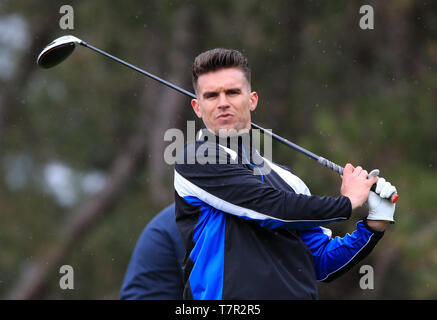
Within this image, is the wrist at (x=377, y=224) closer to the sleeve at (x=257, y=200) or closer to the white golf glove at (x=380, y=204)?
the white golf glove at (x=380, y=204)

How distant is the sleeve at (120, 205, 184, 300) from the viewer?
5.43 metres

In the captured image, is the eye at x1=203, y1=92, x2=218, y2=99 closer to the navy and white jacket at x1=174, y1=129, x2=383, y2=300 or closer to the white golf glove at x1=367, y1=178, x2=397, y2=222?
the navy and white jacket at x1=174, y1=129, x2=383, y2=300

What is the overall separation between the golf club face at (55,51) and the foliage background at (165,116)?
4714mm

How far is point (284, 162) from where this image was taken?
11516 mm

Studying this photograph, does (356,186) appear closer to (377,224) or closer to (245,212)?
(377,224)

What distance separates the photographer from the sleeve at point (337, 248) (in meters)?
4.02

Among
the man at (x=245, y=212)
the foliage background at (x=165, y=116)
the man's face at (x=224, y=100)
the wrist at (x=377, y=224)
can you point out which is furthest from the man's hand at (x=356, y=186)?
the foliage background at (x=165, y=116)

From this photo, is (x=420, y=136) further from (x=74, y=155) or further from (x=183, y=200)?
(x=74, y=155)

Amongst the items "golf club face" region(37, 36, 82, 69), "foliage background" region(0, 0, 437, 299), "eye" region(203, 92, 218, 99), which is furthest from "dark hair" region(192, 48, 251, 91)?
"foliage background" region(0, 0, 437, 299)

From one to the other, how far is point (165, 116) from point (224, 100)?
11.1 m

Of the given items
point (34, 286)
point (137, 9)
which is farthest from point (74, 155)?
point (137, 9)

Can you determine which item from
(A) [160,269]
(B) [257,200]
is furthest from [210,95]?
(A) [160,269]

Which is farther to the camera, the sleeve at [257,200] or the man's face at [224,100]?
the man's face at [224,100]

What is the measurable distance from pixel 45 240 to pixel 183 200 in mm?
12829
